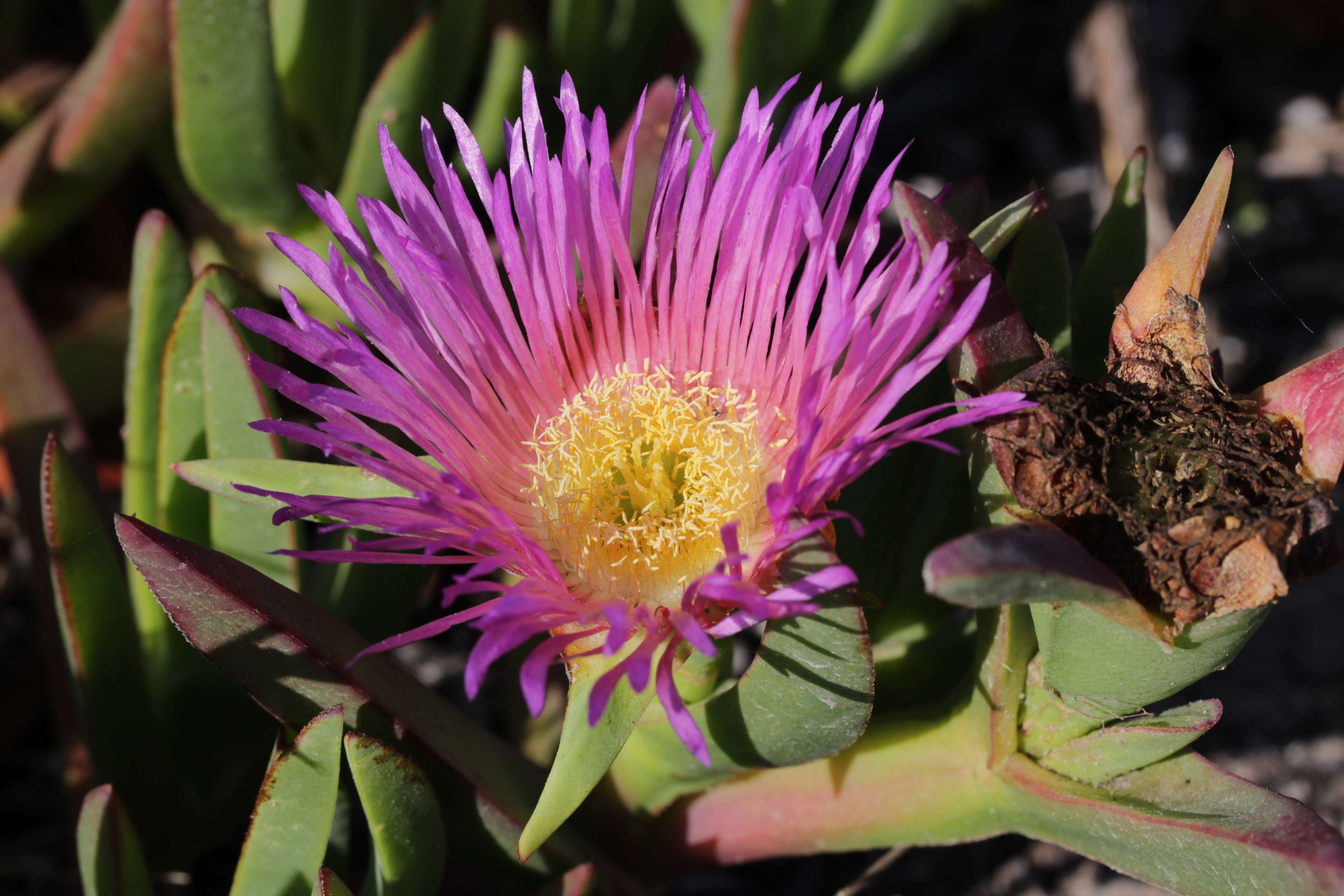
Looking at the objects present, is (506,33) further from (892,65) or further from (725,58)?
(892,65)

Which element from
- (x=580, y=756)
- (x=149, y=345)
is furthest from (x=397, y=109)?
(x=580, y=756)

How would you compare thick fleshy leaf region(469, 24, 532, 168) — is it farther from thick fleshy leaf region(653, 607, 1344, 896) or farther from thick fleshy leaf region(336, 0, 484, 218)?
thick fleshy leaf region(653, 607, 1344, 896)

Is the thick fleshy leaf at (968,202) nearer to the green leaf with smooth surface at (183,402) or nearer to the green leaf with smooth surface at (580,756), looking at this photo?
the green leaf with smooth surface at (580,756)

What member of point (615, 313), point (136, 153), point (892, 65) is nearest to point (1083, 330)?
point (615, 313)

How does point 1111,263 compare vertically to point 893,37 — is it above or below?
below

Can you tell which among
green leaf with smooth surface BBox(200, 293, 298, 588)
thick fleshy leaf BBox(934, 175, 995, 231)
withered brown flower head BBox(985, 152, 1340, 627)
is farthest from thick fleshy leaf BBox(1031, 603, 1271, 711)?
green leaf with smooth surface BBox(200, 293, 298, 588)

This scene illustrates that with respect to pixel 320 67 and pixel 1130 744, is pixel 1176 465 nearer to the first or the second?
pixel 1130 744
